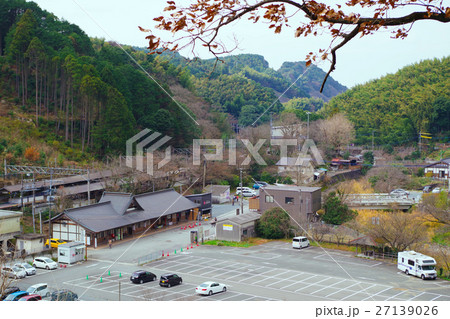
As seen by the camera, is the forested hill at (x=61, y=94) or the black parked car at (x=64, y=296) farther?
the forested hill at (x=61, y=94)

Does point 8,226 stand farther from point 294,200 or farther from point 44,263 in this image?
point 294,200

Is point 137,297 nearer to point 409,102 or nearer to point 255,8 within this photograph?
point 255,8

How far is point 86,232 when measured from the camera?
1581 centimetres

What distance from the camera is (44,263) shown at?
13102mm

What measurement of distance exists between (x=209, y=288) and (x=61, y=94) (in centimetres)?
1824

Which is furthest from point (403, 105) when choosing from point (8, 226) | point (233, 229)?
point (8, 226)

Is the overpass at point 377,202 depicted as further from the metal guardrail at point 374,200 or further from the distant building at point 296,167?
the distant building at point 296,167

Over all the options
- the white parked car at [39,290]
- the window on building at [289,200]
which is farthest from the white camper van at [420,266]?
the white parked car at [39,290]

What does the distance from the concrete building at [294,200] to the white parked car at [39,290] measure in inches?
391

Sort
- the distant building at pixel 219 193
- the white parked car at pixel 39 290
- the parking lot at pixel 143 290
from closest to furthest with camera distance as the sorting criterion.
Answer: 1. the white parked car at pixel 39 290
2. the parking lot at pixel 143 290
3. the distant building at pixel 219 193

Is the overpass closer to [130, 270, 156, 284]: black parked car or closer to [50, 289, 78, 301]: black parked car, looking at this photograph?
[130, 270, 156, 284]: black parked car

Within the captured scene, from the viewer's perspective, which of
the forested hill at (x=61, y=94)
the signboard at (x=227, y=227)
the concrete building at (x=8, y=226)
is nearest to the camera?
the concrete building at (x=8, y=226)

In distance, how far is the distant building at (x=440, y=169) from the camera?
2691 centimetres

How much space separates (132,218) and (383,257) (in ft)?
29.6
